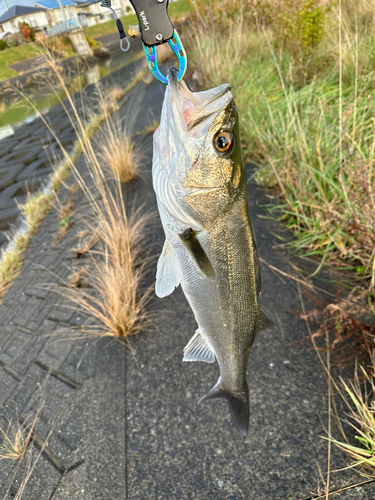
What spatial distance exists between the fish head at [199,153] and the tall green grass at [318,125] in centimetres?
154

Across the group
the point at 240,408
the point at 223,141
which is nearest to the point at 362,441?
the point at 240,408

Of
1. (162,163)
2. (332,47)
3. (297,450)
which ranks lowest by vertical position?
(297,450)

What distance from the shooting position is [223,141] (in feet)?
3.31

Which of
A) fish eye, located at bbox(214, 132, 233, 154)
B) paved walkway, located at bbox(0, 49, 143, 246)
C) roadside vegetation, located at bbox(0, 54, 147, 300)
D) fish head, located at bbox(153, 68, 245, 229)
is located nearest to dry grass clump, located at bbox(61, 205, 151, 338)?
roadside vegetation, located at bbox(0, 54, 147, 300)

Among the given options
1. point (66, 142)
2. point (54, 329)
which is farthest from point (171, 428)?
point (66, 142)

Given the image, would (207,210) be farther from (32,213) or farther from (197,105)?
(32,213)

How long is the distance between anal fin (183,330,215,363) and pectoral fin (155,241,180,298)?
0.29 meters

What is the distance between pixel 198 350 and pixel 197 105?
98 centimetres

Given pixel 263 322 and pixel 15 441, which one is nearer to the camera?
pixel 263 322

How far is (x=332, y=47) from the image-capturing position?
4.57 m

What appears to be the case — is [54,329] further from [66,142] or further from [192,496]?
[66,142]

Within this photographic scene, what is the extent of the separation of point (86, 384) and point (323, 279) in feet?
7.23

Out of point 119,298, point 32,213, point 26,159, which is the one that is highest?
point 26,159

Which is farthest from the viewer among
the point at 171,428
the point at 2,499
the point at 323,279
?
the point at 323,279
